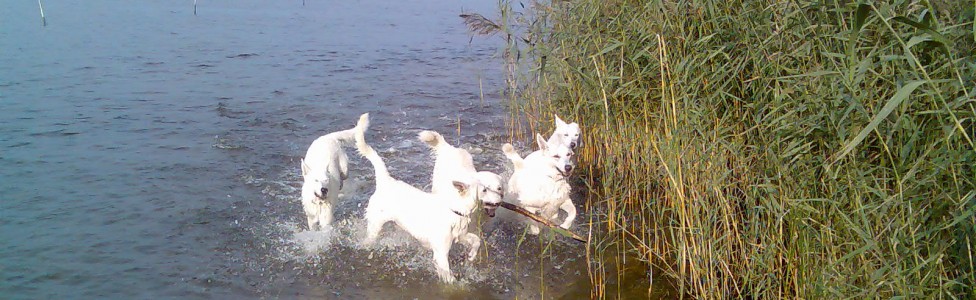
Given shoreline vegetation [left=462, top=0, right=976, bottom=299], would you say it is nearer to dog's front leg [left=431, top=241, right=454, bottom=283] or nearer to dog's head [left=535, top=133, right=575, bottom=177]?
dog's head [left=535, top=133, right=575, bottom=177]

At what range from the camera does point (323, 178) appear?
6.34m

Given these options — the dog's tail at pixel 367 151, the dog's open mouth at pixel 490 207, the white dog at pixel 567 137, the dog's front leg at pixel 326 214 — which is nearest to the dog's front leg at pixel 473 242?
the dog's open mouth at pixel 490 207

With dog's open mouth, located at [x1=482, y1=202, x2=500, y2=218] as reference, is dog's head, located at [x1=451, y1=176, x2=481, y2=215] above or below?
above

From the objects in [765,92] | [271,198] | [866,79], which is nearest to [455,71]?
[271,198]

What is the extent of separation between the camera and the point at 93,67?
12.5 m

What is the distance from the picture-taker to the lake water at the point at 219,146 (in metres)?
5.84

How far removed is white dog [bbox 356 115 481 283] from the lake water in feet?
0.75

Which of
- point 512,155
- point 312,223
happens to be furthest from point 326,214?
point 512,155

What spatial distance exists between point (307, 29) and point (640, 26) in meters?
12.1

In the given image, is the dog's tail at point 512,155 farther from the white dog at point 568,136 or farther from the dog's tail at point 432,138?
the dog's tail at point 432,138

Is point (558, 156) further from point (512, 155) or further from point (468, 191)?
point (468, 191)

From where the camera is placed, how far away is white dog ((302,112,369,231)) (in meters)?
6.34

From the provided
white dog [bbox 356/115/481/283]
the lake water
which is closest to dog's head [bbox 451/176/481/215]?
white dog [bbox 356/115/481/283]

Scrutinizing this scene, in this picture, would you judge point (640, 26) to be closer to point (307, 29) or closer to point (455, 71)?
point (455, 71)
